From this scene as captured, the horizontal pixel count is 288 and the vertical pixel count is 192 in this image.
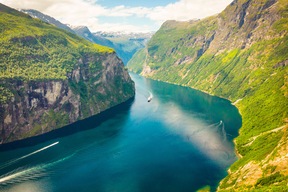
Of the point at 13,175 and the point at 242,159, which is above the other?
the point at 13,175

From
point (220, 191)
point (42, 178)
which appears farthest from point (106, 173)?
point (220, 191)

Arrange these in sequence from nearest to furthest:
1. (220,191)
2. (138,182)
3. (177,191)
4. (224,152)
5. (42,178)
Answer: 1. (220,191)
2. (177,191)
3. (138,182)
4. (42,178)
5. (224,152)

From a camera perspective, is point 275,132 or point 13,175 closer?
point 13,175

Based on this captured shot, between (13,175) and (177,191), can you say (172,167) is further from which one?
(13,175)

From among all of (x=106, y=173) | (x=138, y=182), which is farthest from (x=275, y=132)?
(x=106, y=173)

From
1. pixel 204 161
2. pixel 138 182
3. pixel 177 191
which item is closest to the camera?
pixel 177 191

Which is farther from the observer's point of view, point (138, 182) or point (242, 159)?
point (242, 159)

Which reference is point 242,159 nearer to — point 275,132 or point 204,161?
point 204,161

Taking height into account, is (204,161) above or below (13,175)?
below

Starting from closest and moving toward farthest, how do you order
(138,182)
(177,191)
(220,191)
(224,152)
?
1. (220,191)
2. (177,191)
3. (138,182)
4. (224,152)
